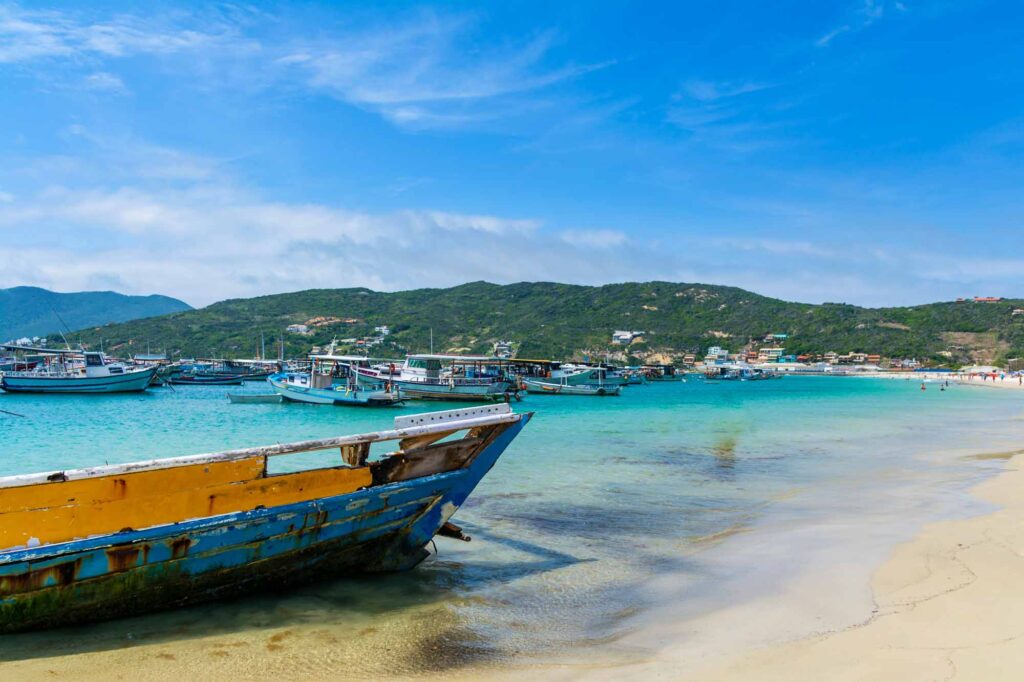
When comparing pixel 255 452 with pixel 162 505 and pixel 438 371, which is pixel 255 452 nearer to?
pixel 162 505

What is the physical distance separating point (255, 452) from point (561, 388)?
45.6m

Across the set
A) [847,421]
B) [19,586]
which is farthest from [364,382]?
[19,586]

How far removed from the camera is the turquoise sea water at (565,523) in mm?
5582

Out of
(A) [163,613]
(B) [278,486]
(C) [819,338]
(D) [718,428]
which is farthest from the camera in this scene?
(C) [819,338]

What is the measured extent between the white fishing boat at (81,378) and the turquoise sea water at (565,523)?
17.4 metres

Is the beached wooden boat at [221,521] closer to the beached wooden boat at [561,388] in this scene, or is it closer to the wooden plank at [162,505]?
the wooden plank at [162,505]

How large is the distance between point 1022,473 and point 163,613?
50.4ft

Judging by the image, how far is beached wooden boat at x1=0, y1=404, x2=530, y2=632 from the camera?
5.36 m

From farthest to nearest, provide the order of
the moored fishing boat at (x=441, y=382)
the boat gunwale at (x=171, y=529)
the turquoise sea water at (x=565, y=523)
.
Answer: the moored fishing boat at (x=441, y=382)
the turquoise sea water at (x=565, y=523)
the boat gunwale at (x=171, y=529)

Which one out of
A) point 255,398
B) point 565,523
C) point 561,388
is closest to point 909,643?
point 565,523

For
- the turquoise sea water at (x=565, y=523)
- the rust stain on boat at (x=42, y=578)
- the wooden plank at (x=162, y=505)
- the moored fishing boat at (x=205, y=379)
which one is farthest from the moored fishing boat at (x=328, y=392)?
the rust stain on boat at (x=42, y=578)

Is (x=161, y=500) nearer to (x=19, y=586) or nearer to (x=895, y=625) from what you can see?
(x=19, y=586)

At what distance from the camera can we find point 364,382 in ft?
141

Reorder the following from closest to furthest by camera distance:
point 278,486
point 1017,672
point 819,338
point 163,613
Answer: point 1017,672 < point 163,613 < point 278,486 < point 819,338
